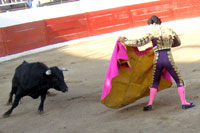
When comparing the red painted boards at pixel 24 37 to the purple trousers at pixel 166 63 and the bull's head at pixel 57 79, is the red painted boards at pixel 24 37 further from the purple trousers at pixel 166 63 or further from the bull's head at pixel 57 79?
the purple trousers at pixel 166 63

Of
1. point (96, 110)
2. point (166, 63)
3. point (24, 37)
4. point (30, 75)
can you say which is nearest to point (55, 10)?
point (24, 37)

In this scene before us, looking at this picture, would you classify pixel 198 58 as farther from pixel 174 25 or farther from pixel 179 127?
pixel 174 25

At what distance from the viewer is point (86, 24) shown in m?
10.9

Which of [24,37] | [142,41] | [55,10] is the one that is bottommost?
[24,37]

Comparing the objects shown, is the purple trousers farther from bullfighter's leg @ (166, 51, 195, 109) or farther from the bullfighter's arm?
the bullfighter's arm

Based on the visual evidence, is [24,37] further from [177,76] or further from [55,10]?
[177,76]

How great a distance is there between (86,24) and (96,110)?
22.0 feet

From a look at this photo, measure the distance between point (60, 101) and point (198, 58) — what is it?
9.13ft

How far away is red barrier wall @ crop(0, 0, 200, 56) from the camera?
9.44 meters

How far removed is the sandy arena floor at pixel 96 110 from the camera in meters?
3.49

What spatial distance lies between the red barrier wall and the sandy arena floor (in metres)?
1.86

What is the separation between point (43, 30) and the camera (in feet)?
32.9

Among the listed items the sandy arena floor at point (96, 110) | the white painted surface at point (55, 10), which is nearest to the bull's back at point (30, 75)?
the sandy arena floor at point (96, 110)

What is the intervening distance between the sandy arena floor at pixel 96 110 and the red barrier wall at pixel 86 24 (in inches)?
73.1
